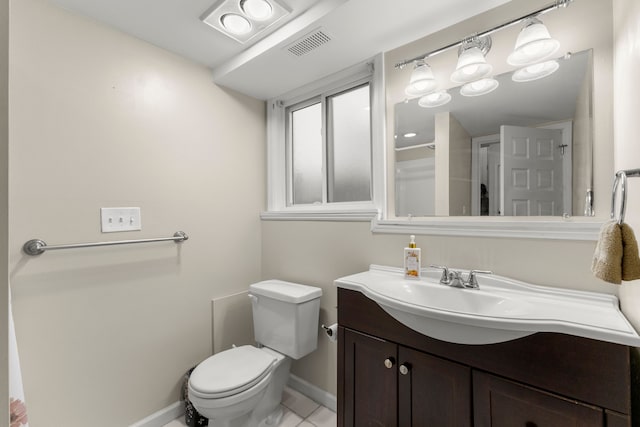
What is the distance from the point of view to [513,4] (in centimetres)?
120

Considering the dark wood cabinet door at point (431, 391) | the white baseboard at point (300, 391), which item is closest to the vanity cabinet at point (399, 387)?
the dark wood cabinet door at point (431, 391)

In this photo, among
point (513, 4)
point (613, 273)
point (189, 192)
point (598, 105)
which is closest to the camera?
point (613, 273)

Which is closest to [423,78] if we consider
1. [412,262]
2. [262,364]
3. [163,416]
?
[412,262]

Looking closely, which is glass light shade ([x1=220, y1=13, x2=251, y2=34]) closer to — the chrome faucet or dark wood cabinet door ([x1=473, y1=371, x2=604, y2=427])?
the chrome faucet

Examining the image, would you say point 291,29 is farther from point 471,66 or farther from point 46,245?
point 46,245

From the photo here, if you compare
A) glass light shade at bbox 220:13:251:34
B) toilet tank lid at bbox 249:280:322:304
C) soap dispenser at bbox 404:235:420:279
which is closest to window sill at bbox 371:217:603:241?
soap dispenser at bbox 404:235:420:279

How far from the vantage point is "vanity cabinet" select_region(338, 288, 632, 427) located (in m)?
0.75

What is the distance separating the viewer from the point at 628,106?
834mm

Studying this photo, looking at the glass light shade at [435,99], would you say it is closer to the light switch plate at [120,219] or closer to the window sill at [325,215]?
the window sill at [325,215]

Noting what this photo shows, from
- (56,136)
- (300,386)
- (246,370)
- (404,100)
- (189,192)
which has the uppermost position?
(404,100)

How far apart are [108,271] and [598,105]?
222 cm

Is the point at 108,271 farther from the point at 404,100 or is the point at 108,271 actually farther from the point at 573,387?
the point at 573,387

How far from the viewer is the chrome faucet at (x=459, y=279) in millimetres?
1172

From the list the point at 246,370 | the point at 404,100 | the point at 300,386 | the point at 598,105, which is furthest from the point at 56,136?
the point at 598,105
